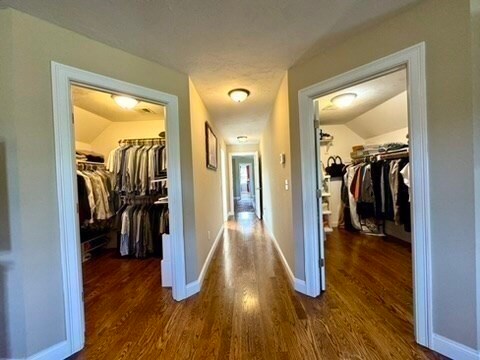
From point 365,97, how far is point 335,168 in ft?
6.13

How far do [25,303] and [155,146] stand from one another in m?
2.57

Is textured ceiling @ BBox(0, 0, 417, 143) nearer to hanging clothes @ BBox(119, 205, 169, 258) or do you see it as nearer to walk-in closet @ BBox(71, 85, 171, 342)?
walk-in closet @ BBox(71, 85, 171, 342)

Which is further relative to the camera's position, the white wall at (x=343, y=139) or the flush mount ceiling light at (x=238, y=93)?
the white wall at (x=343, y=139)

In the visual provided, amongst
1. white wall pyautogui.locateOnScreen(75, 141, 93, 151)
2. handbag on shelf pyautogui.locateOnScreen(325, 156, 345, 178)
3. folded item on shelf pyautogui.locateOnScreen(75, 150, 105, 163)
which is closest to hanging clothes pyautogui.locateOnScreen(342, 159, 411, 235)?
handbag on shelf pyautogui.locateOnScreen(325, 156, 345, 178)

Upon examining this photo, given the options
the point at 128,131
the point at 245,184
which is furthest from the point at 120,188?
the point at 245,184

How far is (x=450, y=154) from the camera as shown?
4.90 feet

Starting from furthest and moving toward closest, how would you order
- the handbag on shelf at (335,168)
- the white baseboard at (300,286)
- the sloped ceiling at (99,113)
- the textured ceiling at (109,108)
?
the handbag on shelf at (335,168)
the sloped ceiling at (99,113)
the textured ceiling at (109,108)
the white baseboard at (300,286)

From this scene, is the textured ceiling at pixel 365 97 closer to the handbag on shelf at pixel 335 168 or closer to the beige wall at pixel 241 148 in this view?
the handbag on shelf at pixel 335 168

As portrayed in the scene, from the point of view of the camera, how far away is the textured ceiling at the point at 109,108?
310 cm

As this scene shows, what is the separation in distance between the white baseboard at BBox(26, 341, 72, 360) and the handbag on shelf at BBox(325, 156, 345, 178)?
499cm

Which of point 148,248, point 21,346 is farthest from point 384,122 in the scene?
point 21,346

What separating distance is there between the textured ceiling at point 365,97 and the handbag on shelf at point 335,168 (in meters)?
0.82

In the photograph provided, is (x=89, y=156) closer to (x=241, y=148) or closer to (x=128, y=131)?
(x=128, y=131)

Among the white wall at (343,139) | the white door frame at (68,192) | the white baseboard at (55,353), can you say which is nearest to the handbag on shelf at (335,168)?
the white wall at (343,139)
